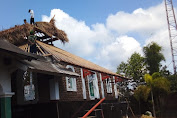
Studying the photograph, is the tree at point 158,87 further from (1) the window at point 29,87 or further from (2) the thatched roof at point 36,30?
(1) the window at point 29,87

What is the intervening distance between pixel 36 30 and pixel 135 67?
18.0m

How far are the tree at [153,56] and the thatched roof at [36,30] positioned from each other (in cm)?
1526

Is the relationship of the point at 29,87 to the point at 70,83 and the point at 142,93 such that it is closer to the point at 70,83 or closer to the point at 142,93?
the point at 70,83

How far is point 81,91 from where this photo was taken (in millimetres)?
12883

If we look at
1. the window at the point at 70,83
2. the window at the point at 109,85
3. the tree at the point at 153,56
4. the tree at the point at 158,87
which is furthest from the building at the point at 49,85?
the tree at the point at 153,56

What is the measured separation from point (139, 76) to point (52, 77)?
2054 cm

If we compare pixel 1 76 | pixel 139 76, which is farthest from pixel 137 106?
pixel 1 76

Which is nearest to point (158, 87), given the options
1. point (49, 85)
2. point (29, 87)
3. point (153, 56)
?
point (153, 56)

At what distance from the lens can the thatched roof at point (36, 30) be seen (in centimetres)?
1279

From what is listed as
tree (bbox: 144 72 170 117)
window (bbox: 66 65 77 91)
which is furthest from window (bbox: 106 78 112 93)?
tree (bbox: 144 72 170 117)

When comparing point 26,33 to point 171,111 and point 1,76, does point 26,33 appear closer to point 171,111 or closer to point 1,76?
point 1,76

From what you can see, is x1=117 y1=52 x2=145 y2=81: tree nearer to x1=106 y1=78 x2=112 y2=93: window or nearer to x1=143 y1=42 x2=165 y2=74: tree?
x1=143 y1=42 x2=165 y2=74: tree

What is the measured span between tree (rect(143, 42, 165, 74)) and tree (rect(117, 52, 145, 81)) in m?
1.11

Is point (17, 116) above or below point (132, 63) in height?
below
